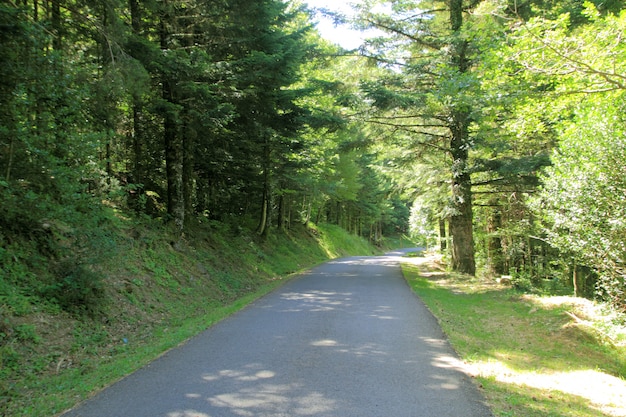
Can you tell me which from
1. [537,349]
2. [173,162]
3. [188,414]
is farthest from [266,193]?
[188,414]

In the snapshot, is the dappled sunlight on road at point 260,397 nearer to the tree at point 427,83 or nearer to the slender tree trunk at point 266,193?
the tree at point 427,83

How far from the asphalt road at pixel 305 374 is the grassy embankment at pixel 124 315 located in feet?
1.80

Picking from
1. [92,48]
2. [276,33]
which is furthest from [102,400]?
[276,33]

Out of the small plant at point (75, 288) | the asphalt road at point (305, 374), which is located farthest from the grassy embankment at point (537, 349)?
the small plant at point (75, 288)

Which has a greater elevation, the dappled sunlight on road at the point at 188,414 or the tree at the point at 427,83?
the tree at the point at 427,83

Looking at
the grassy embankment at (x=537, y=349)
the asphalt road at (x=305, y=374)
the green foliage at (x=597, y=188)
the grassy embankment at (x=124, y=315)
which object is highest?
the green foliage at (x=597, y=188)

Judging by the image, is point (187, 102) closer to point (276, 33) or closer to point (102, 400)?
point (276, 33)

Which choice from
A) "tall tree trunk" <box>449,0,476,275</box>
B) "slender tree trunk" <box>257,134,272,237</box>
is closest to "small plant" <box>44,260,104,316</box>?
"slender tree trunk" <box>257,134,272,237</box>

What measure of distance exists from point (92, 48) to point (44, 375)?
30.8 ft

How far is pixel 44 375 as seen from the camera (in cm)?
501

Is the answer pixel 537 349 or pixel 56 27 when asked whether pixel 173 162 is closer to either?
pixel 56 27

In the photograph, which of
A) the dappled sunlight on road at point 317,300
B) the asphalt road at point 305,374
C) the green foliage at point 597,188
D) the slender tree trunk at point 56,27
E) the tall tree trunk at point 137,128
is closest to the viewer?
the asphalt road at point 305,374

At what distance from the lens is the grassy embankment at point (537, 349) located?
4.53 metres

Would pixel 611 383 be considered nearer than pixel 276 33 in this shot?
Yes
